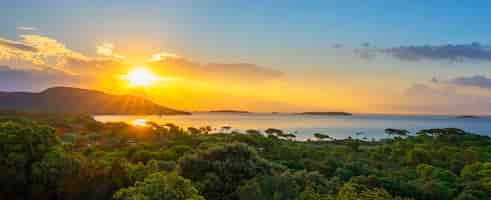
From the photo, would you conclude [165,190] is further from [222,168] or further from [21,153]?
[21,153]

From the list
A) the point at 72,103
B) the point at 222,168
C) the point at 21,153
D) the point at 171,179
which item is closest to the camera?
the point at 171,179

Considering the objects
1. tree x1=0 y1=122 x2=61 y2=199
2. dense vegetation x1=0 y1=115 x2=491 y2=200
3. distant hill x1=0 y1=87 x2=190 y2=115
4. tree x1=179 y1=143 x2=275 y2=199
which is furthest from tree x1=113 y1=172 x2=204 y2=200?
distant hill x1=0 y1=87 x2=190 y2=115

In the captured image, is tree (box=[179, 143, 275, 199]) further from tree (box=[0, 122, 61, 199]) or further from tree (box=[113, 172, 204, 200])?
tree (box=[113, 172, 204, 200])

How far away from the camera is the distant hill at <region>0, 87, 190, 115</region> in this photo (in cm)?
13075

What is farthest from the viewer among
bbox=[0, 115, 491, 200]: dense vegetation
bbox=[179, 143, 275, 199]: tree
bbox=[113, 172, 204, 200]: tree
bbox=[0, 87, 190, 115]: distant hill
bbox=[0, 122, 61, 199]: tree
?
bbox=[0, 87, 190, 115]: distant hill

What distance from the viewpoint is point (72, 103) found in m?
149

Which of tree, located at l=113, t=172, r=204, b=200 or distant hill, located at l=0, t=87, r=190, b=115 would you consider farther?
distant hill, located at l=0, t=87, r=190, b=115

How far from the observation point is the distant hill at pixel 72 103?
13075 centimetres

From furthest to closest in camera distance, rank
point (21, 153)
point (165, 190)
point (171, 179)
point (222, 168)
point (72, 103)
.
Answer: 1. point (72, 103)
2. point (222, 168)
3. point (21, 153)
4. point (171, 179)
5. point (165, 190)

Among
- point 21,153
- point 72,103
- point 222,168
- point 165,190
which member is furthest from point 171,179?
point 72,103

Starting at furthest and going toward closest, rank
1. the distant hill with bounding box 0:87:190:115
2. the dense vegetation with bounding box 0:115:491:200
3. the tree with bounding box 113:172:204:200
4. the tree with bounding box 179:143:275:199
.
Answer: the distant hill with bounding box 0:87:190:115 < the tree with bounding box 179:143:275:199 < the dense vegetation with bounding box 0:115:491:200 < the tree with bounding box 113:172:204:200

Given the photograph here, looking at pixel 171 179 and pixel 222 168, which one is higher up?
pixel 171 179

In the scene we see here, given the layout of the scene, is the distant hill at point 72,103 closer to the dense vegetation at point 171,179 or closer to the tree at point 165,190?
the dense vegetation at point 171,179

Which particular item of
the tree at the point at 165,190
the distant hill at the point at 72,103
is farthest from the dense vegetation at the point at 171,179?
the distant hill at the point at 72,103
